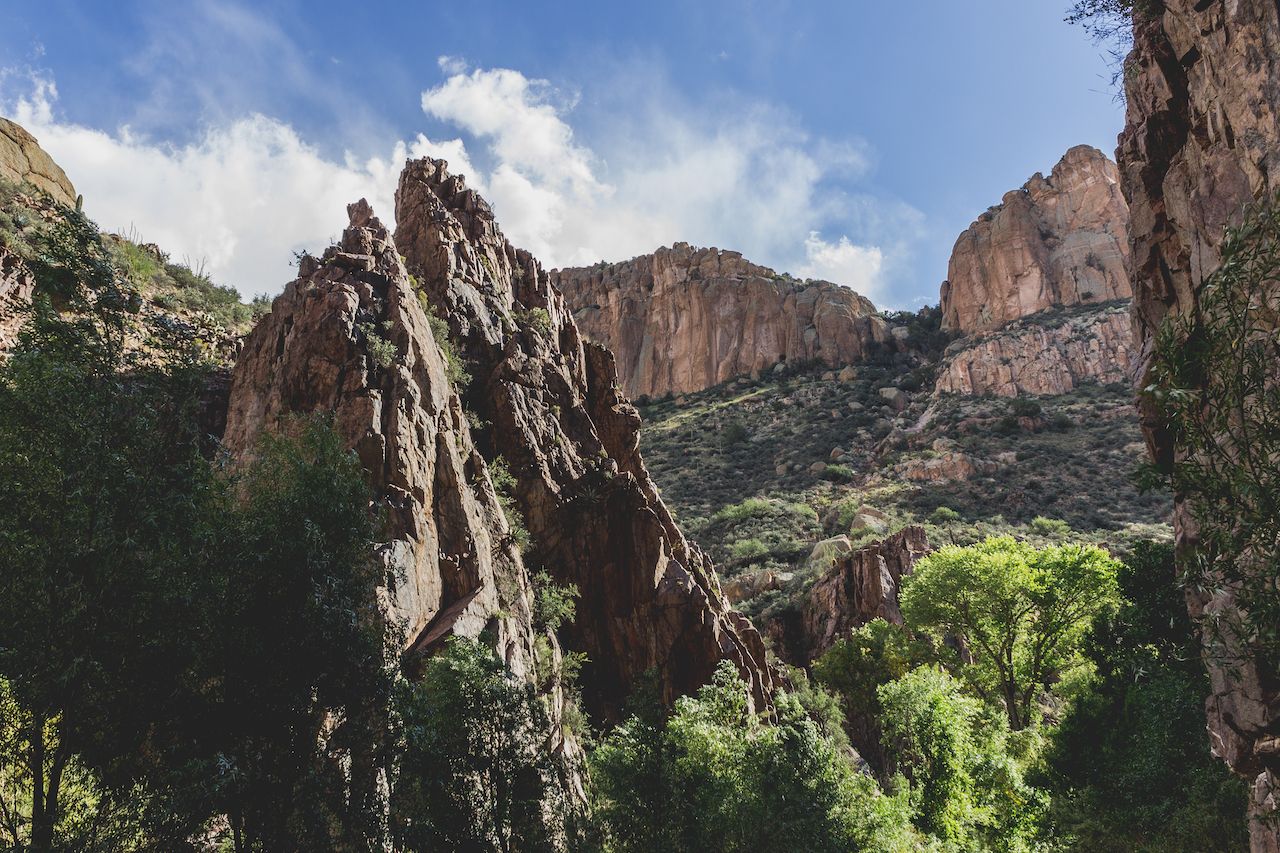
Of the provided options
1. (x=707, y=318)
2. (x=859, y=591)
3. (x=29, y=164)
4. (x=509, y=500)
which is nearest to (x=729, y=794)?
(x=509, y=500)

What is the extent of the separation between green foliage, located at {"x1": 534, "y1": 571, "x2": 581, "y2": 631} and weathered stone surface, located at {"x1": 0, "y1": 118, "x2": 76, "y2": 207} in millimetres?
23910

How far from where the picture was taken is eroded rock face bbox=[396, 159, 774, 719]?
2466 centimetres

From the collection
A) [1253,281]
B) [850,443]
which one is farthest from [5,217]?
[850,443]

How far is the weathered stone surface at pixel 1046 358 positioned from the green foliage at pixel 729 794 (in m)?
69.3

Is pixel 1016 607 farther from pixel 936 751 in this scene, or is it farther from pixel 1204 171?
pixel 1204 171

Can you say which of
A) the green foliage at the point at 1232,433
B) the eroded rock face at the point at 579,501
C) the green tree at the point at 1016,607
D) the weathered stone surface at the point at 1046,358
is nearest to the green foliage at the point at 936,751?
the eroded rock face at the point at 579,501

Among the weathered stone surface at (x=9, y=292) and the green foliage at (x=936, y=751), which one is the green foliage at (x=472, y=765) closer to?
the green foliage at (x=936, y=751)

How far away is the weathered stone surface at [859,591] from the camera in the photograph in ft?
120

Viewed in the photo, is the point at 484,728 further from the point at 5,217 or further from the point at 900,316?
the point at 900,316

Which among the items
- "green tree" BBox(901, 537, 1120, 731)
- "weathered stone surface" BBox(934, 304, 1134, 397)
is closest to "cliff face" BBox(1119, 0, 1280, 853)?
"green tree" BBox(901, 537, 1120, 731)

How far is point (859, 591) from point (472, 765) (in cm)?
3138

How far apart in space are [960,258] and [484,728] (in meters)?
100.0

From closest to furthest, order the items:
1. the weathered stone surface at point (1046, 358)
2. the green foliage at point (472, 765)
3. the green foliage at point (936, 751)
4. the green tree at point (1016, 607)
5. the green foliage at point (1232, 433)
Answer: the green foliage at point (1232, 433), the green foliage at point (472, 765), the green foliage at point (936, 751), the green tree at point (1016, 607), the weathered stone surface at point (1046, 358)

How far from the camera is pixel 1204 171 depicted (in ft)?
42.3
